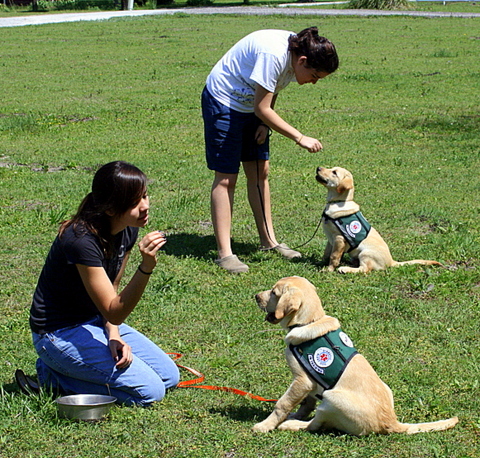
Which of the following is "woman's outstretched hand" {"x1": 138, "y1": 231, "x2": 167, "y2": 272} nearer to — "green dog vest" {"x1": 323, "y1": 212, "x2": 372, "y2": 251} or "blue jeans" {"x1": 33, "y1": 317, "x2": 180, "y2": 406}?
"blue jeans" {"x1": 33, "y1": 317, "x2": 180, "y2": 406}

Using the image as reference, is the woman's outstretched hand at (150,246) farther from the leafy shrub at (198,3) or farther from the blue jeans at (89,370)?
Answer: the leafy shrub at (198,3)

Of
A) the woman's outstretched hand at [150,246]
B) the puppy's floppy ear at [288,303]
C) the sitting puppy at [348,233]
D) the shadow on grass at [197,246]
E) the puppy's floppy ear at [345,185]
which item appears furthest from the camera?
the shadow on grass at [197,246]

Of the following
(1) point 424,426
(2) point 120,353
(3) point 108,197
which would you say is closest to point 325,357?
(1) point 424,426

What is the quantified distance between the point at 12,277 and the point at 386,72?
14.4 metres

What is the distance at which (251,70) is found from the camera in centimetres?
599

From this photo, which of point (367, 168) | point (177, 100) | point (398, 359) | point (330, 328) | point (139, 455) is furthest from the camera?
point (177, 100)

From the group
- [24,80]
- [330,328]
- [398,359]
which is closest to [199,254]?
[398,359]

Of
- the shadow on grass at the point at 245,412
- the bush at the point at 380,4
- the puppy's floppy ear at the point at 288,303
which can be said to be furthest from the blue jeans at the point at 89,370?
the bush at the point at 380,4

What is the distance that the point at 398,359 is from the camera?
177 inches

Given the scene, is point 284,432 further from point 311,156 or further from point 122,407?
point 311,156

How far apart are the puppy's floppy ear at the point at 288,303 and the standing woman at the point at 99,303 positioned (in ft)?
2.36

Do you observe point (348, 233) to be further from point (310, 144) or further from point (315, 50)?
point (315, 50)

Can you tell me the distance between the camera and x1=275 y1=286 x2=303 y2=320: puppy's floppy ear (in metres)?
3.67

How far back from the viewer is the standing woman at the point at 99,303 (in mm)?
3656
